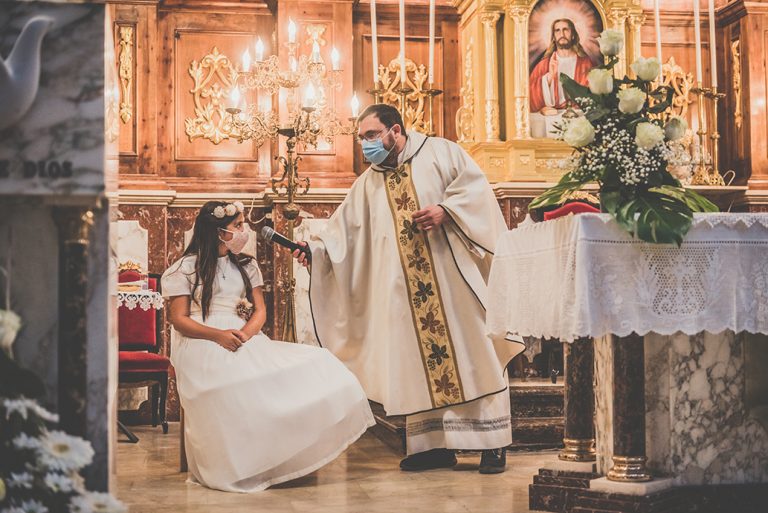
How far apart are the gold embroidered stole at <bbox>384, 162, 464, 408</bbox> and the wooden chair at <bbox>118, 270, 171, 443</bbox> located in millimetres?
2438

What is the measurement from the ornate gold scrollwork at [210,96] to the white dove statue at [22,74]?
5670mm

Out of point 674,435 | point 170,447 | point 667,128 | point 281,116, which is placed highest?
point 281,116

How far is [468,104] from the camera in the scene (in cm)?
852

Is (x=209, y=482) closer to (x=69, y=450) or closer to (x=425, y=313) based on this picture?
(x=425, y=313)

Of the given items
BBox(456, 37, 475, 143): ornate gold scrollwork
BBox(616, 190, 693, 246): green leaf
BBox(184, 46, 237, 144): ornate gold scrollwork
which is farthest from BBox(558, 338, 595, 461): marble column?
BBox(184, 46, 237, 144): ornate gold scrollwork

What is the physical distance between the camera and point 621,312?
3.77m

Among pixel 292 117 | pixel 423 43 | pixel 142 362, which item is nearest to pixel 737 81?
pixel 423 43

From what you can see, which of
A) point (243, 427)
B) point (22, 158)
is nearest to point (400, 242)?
point (243, 427)

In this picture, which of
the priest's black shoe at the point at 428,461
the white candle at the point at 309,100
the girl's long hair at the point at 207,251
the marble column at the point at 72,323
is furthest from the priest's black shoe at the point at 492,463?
the marble column at the point at 72,323

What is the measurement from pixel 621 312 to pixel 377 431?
3.52m

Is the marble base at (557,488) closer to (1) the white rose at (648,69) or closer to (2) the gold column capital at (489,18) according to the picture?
(1) the white rose at (648,69)

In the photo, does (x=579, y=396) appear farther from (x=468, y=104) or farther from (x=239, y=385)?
(x=468, y=104)

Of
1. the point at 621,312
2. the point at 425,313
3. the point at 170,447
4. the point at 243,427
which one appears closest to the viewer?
the point at 621,312

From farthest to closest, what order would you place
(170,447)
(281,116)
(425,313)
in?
(281,116) → (170,447) → (425,313)
